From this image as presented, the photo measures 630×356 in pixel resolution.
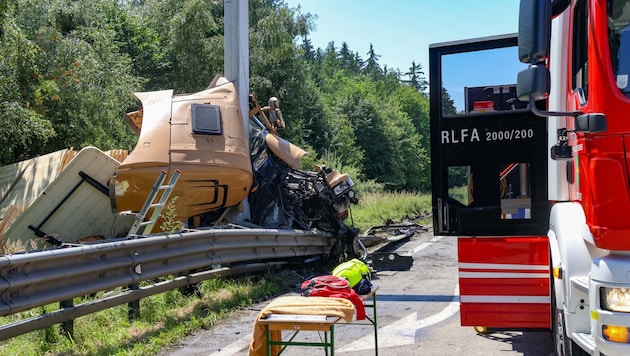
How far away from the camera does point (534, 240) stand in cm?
506

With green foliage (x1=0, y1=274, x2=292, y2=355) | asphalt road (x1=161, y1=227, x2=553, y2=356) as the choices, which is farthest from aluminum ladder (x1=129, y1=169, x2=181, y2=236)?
asphalt road (x1=161, y1=227, x2=553, y2=356)

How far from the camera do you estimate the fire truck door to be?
5.03 meters

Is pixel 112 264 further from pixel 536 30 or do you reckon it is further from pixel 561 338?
pixel 536 30

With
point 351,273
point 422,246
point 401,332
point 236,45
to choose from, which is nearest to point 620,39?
point 351,273

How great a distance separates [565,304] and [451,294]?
4.15m

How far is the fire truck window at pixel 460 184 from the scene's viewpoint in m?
5.31

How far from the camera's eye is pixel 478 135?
5.30 meters

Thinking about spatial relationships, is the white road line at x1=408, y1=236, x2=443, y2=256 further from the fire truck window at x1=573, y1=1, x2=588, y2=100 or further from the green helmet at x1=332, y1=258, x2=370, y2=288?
the fire truck window at x1=573, y1=1, x2=588, y2=100

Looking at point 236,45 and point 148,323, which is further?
point 236,45

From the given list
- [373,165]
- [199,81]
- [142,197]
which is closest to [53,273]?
[142,197]

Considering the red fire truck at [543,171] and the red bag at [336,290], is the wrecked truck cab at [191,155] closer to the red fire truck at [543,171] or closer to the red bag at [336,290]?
the red fire truck at [543,171]

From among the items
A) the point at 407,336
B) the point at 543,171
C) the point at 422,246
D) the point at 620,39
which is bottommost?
the point at 407,336

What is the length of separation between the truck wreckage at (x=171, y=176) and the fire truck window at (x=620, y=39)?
5052mm

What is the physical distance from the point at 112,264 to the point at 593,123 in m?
4.06
